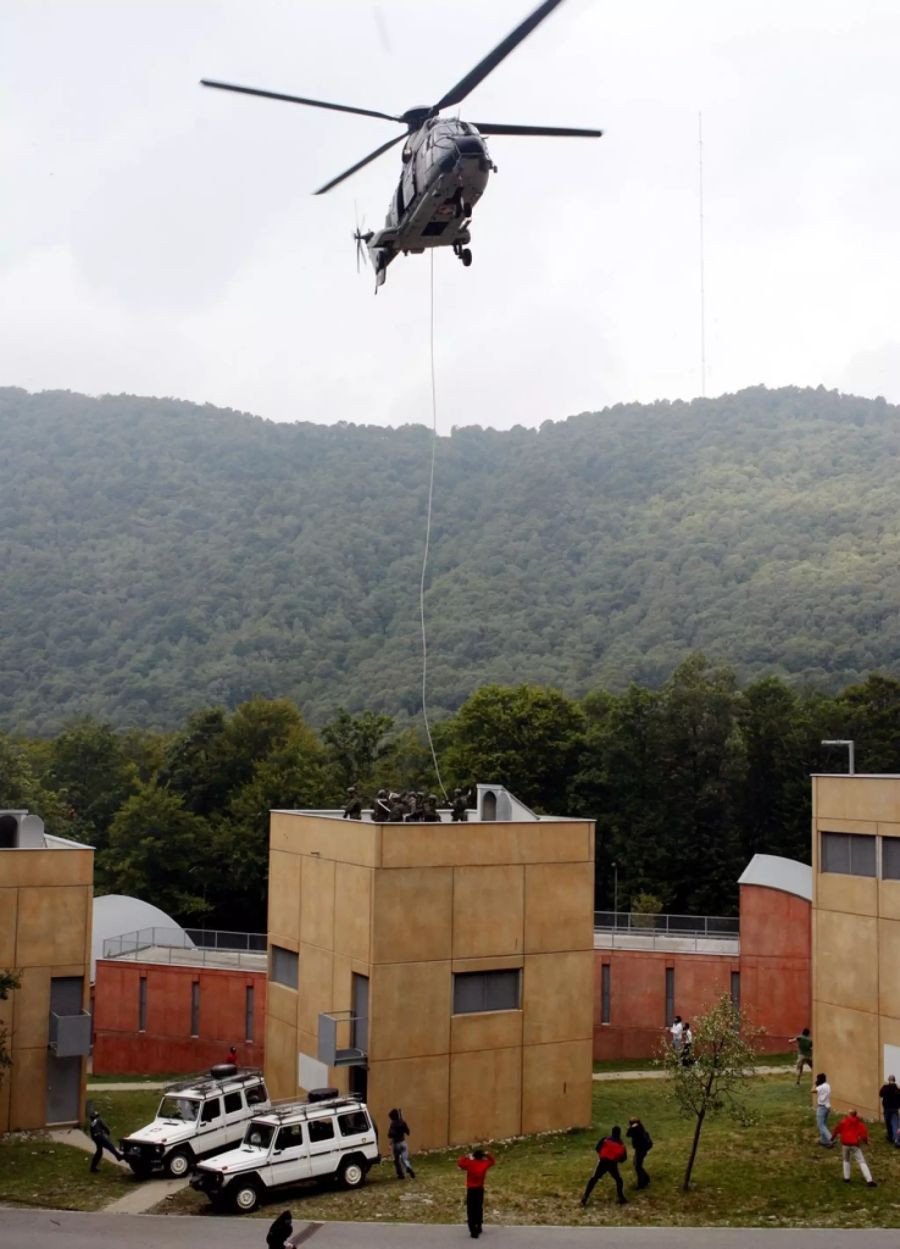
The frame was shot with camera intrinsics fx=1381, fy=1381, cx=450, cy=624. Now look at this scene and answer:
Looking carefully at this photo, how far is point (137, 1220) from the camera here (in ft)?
82.2

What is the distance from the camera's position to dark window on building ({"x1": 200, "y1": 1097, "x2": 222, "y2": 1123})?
2972cm

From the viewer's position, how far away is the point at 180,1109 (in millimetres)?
30078

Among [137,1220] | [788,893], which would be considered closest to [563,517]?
[788,893]

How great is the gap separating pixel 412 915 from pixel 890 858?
1078 cm

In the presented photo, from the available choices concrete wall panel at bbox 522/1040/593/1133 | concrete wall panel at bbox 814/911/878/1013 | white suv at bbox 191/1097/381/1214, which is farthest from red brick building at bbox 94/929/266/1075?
concrete wall panel at bbox 814/911/878/1013

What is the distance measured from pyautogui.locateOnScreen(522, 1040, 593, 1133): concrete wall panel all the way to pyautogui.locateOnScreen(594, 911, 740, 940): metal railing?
15543 mm

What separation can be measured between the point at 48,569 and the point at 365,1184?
13276 centimetres

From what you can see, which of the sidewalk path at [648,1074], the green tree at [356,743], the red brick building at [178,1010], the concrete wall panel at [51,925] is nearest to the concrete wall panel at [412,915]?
the concrete wall panel at [51,925]

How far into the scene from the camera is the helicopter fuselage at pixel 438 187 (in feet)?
74.3

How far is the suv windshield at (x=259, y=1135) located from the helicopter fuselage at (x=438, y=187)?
656 inches

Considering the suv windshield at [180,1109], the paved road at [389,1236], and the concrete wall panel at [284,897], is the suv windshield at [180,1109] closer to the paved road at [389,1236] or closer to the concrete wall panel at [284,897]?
the paved road at [389,1236]

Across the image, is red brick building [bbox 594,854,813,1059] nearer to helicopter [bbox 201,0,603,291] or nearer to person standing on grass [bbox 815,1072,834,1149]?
person standing on grass [bbox 815,1072,834,1149]

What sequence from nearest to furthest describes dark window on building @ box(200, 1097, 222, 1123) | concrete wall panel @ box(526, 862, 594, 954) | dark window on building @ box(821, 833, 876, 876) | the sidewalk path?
1. dark window on building @ box(200, 1097, 222, 1123)
2. dark window on building @ box(821, 833, 876, 876)
3. concrete wall panel @ box(526, 862, 594, 954)
4. the sidewalk path

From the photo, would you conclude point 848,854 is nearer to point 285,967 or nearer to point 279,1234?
point 285,967
